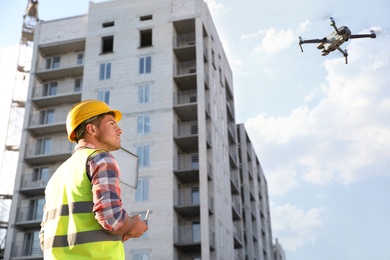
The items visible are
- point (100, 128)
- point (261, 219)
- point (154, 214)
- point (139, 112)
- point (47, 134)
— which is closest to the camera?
point (100, 128)

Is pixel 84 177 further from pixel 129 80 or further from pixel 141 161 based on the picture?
pixel 129 80

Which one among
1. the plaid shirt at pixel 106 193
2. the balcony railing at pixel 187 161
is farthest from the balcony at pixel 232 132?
the plaid shirt at pixel 106 193

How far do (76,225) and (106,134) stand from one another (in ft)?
2.25

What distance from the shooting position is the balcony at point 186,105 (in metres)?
41.4

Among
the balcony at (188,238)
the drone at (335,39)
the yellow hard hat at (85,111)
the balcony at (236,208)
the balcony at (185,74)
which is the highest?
the balcony at (185,74)

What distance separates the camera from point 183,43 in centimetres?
4616

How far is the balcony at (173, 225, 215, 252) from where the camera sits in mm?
37375

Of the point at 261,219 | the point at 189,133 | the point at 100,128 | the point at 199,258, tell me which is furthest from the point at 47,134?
the point at 100,128

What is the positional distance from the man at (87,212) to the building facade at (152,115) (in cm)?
3436

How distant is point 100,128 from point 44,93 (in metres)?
46.5

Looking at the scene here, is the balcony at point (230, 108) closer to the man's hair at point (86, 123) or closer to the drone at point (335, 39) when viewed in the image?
the drone at point (335, 39)

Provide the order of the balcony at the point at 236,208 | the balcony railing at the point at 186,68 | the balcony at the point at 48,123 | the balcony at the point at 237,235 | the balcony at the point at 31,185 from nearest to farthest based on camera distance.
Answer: the balcony at the point at 31,185, the balcony at the point at 48,123, the balcony railing at the point at 186,68, the balcony at the point at 237,235, the balcony at the point at 236,208

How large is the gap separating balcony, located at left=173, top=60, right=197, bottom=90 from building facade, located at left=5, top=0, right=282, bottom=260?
0.09 meters

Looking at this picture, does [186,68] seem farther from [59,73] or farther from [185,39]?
[59,73]
